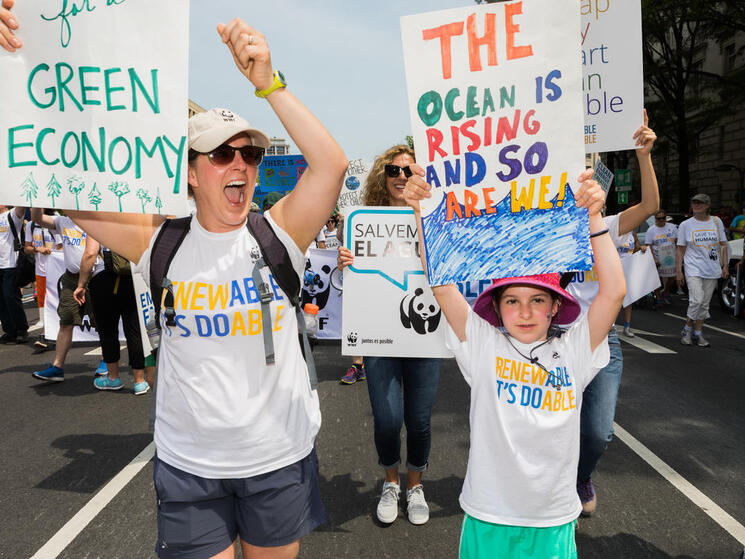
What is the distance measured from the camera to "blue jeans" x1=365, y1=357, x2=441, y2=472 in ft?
10.4

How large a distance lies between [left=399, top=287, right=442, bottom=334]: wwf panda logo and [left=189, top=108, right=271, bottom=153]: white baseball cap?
1561 mm

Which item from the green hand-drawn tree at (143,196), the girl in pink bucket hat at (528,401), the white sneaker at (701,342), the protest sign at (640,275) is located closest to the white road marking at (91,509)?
the green hand-drawn tree at (143,196)

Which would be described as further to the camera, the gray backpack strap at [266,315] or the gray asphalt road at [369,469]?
the gray asphalt road at [369,469]

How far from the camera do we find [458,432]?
468cm

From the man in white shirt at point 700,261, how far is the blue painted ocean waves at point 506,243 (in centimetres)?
Answer: 732

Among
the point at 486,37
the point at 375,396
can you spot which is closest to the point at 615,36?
the point at 486,37

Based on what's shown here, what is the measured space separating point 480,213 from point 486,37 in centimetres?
62

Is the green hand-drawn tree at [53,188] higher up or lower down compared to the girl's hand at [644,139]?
lower down

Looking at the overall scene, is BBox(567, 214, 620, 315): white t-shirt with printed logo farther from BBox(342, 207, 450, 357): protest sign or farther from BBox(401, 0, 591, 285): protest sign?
BBox(401, 0, 591, 285): protest sign

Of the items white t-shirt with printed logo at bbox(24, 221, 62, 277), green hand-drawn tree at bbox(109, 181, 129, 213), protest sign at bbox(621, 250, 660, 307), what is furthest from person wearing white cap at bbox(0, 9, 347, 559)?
white t-shirt with printed logo at bbox(24, 221, 62, 277)

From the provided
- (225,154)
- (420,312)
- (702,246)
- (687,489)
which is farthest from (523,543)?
(702,246)

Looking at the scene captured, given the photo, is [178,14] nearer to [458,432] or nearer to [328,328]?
[458,432]

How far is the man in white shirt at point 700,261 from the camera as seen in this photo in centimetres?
832

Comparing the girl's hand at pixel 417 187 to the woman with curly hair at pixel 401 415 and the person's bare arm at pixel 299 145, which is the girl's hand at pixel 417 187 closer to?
the person's bare arm at pixel 299 145
